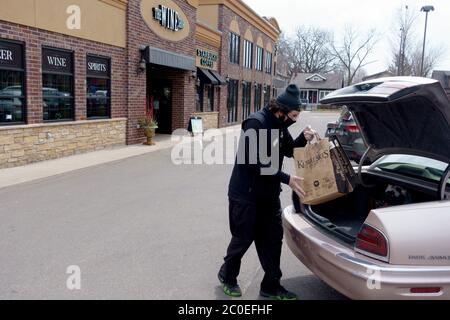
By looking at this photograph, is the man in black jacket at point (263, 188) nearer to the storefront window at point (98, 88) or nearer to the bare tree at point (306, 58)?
the storefront window at point (98, 88)

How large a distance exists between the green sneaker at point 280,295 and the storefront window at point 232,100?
881 inches

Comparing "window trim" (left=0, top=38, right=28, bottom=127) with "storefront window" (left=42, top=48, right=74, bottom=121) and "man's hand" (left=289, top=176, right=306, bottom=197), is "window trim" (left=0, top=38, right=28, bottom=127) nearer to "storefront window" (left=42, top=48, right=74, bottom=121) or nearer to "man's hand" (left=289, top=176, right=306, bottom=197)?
"storefront window" (left=42, top=48, right=74, bottom=121)

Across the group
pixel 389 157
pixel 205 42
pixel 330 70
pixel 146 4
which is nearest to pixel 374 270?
pixel 389 157

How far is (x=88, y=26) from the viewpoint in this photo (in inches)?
482

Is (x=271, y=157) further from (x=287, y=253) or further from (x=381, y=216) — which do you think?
(x=287, y=253)

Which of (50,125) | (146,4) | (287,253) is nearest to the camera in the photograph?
(287,253)

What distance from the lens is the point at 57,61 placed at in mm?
11148

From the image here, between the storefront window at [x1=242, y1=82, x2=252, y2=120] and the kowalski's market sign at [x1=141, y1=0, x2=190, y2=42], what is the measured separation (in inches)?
455

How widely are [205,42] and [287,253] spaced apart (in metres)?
17.6

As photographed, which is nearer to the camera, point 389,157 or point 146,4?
point 389,157

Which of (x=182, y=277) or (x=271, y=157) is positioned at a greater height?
(x=271, y=157)

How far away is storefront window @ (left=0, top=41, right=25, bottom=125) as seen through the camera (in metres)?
9.46

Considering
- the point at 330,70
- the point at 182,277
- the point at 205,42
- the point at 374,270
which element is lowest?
the point at 182,277

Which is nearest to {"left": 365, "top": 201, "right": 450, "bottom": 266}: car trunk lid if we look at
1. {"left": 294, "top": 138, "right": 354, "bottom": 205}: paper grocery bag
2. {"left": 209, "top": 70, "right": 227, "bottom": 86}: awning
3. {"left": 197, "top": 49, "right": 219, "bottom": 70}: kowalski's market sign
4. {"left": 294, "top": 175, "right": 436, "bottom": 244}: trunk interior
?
{"left": 294, "top": 138, "right": 354, "bottom": 205}: paper grocery bag
